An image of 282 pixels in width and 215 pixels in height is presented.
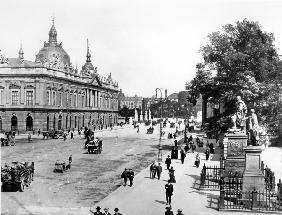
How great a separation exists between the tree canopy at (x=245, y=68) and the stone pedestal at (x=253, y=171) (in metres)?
16.0

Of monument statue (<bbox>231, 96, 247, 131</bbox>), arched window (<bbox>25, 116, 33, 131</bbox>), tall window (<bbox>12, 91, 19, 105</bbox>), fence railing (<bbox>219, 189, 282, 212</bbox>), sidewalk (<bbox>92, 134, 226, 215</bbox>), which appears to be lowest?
sidewalk (<bbox>92, 134, 226, 215</bbox>)

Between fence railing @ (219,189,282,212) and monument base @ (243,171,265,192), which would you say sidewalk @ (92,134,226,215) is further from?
monument base @ (243,171,265,192)

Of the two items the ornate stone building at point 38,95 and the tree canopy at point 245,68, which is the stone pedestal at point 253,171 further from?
the ornate stone building at point 38,95

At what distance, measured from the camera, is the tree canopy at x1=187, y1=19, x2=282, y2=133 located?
3441cm

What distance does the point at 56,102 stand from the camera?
75.8 metres

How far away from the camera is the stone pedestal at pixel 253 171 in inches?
715

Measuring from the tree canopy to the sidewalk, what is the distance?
1101 centimetres

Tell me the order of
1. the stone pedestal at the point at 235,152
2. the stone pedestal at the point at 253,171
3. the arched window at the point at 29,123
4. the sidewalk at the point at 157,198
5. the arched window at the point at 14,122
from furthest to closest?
1. the arched window at the point at 29,123
2. the arched window at the point at 14,122
3. the stone pedestal at the point at 235,152
4. the stone pedestal at the point at 253,171
5. the sidewalk at the point at 157,198

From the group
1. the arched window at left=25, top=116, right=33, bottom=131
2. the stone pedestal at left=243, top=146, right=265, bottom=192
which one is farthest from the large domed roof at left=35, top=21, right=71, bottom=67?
the stone pedestal at left=243, top=146, right=265, bottom=192

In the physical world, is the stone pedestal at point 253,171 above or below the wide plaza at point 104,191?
above

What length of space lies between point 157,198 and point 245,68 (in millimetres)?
19342

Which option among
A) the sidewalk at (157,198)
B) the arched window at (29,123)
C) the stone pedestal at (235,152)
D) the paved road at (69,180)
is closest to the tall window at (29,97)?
the arched window at (29,123)

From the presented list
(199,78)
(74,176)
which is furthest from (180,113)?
(74,176)

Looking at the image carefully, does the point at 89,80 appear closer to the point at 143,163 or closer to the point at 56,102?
the point at 56,102
